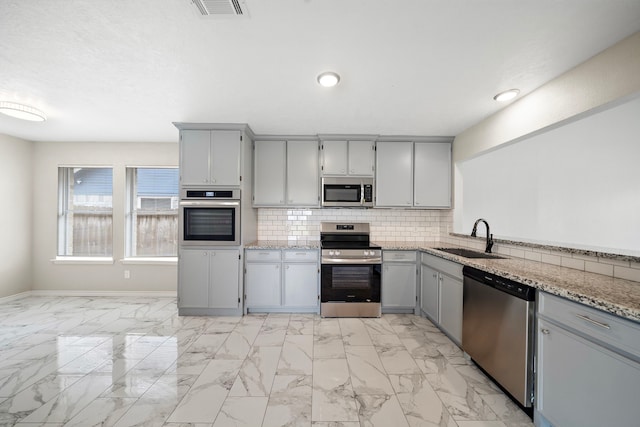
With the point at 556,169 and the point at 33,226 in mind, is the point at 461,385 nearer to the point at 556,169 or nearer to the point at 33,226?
the point at 556,169

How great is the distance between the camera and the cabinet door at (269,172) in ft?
12.1

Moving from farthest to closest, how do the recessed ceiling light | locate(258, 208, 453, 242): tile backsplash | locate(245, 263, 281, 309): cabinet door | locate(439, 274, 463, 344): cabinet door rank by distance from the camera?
locate(258, 208, 453, 242): tile backsplash → locate(245, 263, 281, 309): cabinet door → locate(439, 274, 463, 344): cabinet door → the recessed ceiling light

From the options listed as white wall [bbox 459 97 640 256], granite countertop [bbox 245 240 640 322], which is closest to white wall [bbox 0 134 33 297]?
granite countertop [bbox 245 240 640 322]

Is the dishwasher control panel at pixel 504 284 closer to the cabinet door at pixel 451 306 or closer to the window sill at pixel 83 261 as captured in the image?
the cabinet door at pixel 451 306

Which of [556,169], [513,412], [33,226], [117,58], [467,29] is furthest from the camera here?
[33,226]

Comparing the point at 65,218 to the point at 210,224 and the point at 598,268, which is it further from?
the point at 598,268

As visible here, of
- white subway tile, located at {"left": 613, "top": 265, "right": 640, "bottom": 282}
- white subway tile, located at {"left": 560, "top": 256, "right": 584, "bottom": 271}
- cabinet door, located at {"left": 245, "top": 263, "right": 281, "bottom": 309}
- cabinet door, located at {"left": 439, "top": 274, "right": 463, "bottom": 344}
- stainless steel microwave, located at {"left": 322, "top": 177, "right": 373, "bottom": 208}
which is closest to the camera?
white subway tile, located at {"left": 613, "top": 265, "right": 640, "bottom": 282}

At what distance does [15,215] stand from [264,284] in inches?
164

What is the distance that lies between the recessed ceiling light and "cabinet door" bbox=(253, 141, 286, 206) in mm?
2614

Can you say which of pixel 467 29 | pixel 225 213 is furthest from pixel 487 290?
pixel 225 213

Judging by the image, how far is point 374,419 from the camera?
Result: 162 cm

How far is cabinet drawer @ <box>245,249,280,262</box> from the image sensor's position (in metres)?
3.38

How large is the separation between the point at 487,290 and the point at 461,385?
79 centimetres

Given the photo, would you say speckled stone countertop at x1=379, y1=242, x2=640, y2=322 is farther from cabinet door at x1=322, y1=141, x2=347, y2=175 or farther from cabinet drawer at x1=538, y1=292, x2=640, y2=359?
cabinet door at x1=322, y1=141, x2=347, y2=175
